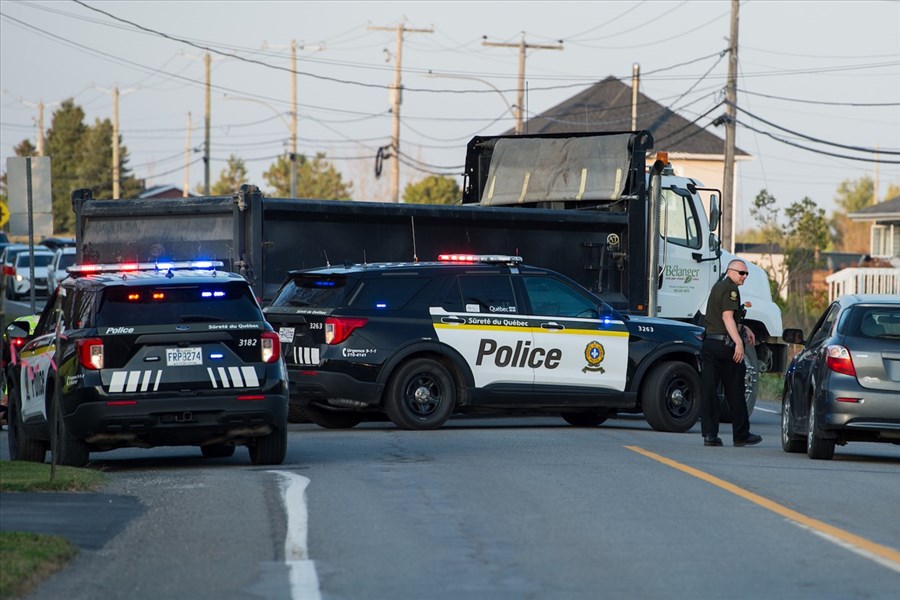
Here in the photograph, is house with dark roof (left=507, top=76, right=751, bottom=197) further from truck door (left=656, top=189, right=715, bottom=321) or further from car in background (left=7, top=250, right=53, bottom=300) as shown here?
truck door (left=656, top=189, right=715, bottom=321)

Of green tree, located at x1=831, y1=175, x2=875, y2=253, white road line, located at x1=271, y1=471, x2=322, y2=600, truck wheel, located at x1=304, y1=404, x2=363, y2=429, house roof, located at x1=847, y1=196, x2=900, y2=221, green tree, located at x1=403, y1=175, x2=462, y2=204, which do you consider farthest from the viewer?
green tree, located at x1=831, y1=175, x2=875, y2=253

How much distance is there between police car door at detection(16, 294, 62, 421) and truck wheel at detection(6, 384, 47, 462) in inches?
8.1

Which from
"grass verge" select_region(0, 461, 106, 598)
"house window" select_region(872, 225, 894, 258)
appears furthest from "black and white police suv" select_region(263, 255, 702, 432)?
"house window" select_region(872, 225, 894, 258)

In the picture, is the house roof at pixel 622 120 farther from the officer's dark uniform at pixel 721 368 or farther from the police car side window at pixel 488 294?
the officer's dark uniform at pixel 721 368

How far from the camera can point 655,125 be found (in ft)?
219

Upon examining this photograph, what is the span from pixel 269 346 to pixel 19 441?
124 inches

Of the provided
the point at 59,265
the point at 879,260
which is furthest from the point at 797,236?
the point at 59,265

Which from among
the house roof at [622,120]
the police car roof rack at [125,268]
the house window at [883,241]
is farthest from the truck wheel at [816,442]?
the house roof at [622,120]

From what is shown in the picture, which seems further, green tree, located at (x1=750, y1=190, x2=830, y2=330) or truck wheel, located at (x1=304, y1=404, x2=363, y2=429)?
green tree, located at (x1=750, y1=190, x2=830, y2=330)

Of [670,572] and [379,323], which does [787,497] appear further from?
[379,323]

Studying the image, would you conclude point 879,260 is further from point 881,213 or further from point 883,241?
point 883,241

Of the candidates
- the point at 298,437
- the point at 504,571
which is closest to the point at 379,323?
the point at 298,437

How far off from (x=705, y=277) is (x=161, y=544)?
13.8 m

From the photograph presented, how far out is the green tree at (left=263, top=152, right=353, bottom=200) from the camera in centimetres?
11244
